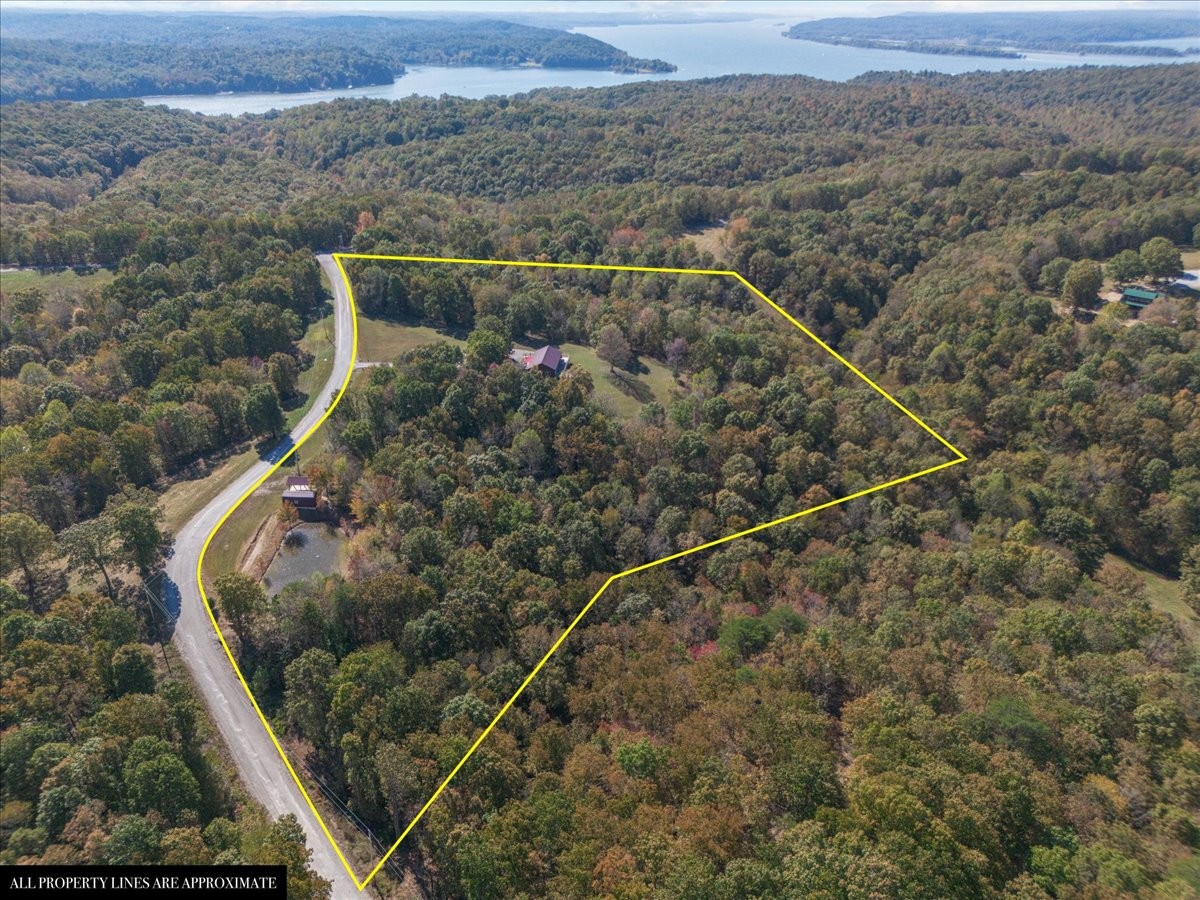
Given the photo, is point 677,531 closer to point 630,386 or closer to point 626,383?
point 630,386

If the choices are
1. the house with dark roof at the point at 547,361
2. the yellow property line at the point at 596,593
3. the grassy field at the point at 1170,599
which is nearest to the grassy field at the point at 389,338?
the yellow property line at the point at 596,593

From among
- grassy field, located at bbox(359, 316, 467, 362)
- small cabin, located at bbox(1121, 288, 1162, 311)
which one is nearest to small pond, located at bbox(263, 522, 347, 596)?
grassy field, located at bbox(359, 316, 467, 362)

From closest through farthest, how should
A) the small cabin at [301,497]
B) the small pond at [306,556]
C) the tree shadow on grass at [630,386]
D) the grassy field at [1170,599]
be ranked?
the grassy field at [1170,599] → the small pond at [306,556] → the small cabin at [301,497] → the tree shadow on grass at [630,386]

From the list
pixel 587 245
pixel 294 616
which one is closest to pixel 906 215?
pixel 587 245

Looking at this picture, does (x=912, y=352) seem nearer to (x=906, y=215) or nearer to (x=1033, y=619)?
(x=906, y=215)

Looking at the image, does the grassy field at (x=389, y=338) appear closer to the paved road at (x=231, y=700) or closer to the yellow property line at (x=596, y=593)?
the yellow property line at (x=596, y=593)

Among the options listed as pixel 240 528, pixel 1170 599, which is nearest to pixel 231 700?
pixel 240 528
